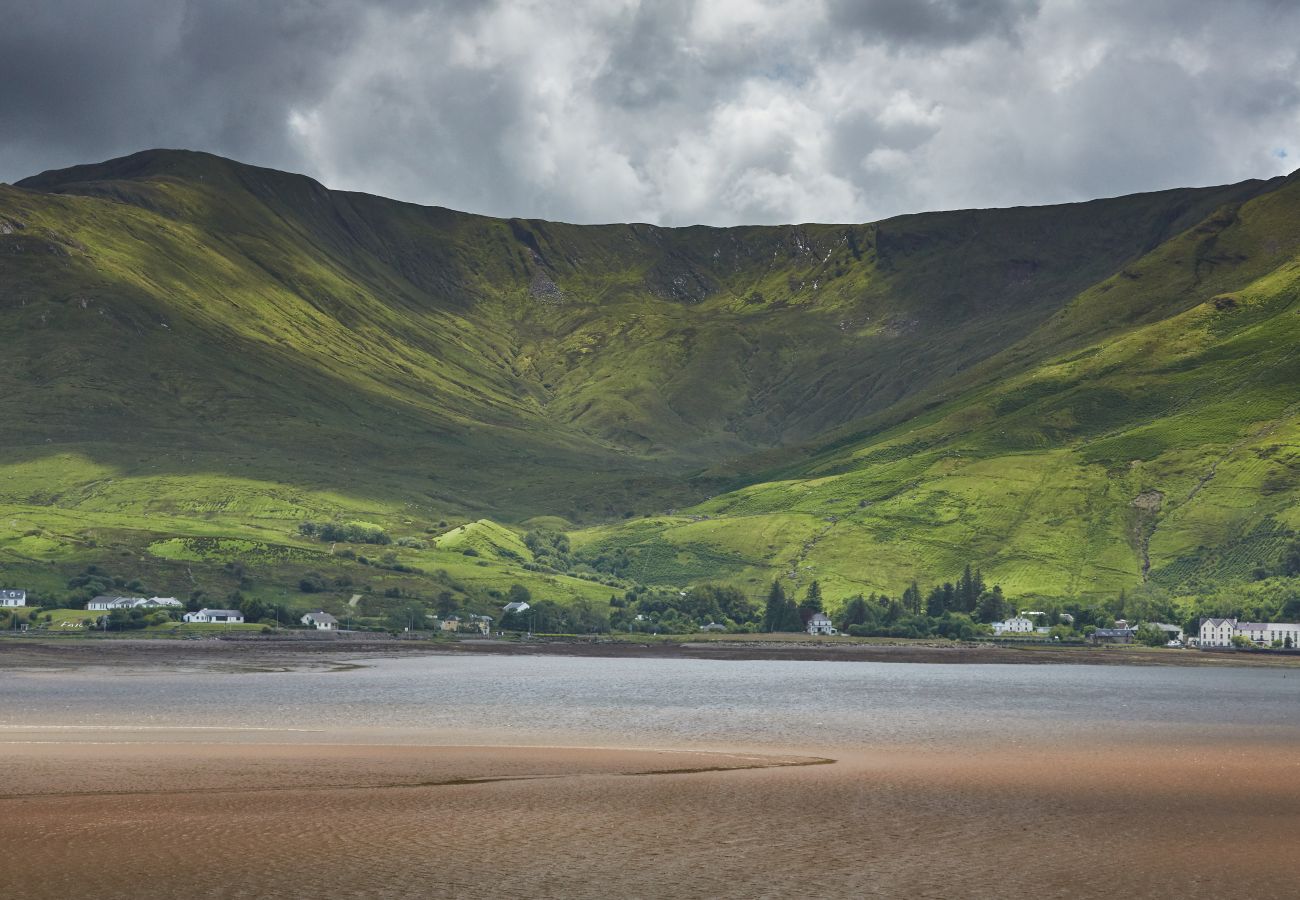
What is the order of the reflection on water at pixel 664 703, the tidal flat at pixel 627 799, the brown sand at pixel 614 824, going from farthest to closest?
the reflection on water at pixel 664 703, the tidal flat at pixel 627 799, the brown sand at pixel 614 824

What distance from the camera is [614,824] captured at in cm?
5019

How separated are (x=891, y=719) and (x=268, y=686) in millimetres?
58146

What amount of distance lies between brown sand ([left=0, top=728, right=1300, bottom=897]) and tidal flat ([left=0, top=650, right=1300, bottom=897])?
169 millimetres

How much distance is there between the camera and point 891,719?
103 meters

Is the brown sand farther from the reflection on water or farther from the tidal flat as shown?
the reflection on water

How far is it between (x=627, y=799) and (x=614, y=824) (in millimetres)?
6137

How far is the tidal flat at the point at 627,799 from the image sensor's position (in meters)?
41.1

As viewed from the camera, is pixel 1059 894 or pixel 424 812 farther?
pixel 424 812

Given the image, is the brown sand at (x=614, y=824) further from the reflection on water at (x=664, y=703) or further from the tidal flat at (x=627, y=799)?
the reflection on water at (x=664, y=703)

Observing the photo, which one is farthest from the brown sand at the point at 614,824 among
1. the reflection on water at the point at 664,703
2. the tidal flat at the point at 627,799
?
the reflection on water at the point at 664,703

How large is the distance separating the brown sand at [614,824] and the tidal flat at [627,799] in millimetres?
169

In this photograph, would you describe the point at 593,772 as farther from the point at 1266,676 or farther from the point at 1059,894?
the point at 1266,676

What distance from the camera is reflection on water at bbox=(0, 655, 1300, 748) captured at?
291 ft

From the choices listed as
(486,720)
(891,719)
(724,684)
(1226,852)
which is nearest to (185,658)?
(724,684)
